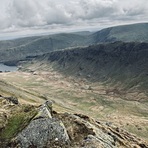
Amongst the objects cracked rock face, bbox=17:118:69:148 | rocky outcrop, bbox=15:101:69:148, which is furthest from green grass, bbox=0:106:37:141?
cracked rock face, bbox=17:118:69:148

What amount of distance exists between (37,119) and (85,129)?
9.91 metres

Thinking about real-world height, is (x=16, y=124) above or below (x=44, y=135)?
below

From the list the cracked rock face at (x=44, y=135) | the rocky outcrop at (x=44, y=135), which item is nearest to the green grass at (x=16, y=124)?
the rocky outcrop at (x=44, y=135)

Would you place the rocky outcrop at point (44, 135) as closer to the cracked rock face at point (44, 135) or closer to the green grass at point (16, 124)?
the cracked rock face at point (44, 135)

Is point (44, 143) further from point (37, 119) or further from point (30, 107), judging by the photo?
point (30, 107)

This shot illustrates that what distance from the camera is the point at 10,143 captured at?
47.3 m

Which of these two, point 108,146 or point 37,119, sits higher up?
point 37,119

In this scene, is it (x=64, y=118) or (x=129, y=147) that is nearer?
(x=64, y=118)

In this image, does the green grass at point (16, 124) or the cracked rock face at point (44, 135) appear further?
the green grass at point (16, 124)

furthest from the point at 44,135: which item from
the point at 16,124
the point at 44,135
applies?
the point at 16,124

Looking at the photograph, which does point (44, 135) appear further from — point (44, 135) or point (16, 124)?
point (16, 124)

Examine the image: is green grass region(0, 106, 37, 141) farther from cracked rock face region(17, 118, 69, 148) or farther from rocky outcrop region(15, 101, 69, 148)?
cracked rock face region(17, 118, 69, 148)

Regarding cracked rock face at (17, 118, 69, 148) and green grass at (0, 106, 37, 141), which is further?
green grass at (0, 106, 37, 141)

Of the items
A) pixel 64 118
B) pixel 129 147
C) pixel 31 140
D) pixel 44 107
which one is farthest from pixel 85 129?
pixel 129 147
